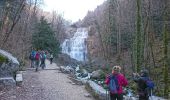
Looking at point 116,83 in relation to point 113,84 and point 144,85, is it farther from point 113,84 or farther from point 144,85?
point 144,85

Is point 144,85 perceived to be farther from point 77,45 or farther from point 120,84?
point 77,45

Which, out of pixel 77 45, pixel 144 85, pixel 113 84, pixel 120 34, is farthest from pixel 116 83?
pixel 77 45

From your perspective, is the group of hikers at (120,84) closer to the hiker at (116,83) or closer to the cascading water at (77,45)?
the hiker at (116,83)

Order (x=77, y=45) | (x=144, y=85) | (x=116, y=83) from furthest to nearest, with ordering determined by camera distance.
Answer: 1. (x=77, y=45)
2. (x=144, y=85)
3. (x=116, y=83)

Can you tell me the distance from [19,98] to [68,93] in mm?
3283

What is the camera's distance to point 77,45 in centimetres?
7219

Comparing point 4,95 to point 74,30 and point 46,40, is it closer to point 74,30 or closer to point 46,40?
point 46,40

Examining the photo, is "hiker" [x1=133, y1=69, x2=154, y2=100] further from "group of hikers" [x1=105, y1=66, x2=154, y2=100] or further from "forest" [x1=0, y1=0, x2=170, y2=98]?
"forest" [x1=0, y1=0, x2=170, y2=98]

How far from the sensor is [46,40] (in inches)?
1953

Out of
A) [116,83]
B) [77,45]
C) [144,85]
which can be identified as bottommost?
[144,85]

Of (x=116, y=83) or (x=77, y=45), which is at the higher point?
(x=77, y=45)

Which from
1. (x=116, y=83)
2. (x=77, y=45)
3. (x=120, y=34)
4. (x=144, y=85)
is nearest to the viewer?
(x=116, y=83)

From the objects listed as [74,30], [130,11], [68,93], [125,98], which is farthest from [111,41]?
[74,30]

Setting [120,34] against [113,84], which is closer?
[113,84]
